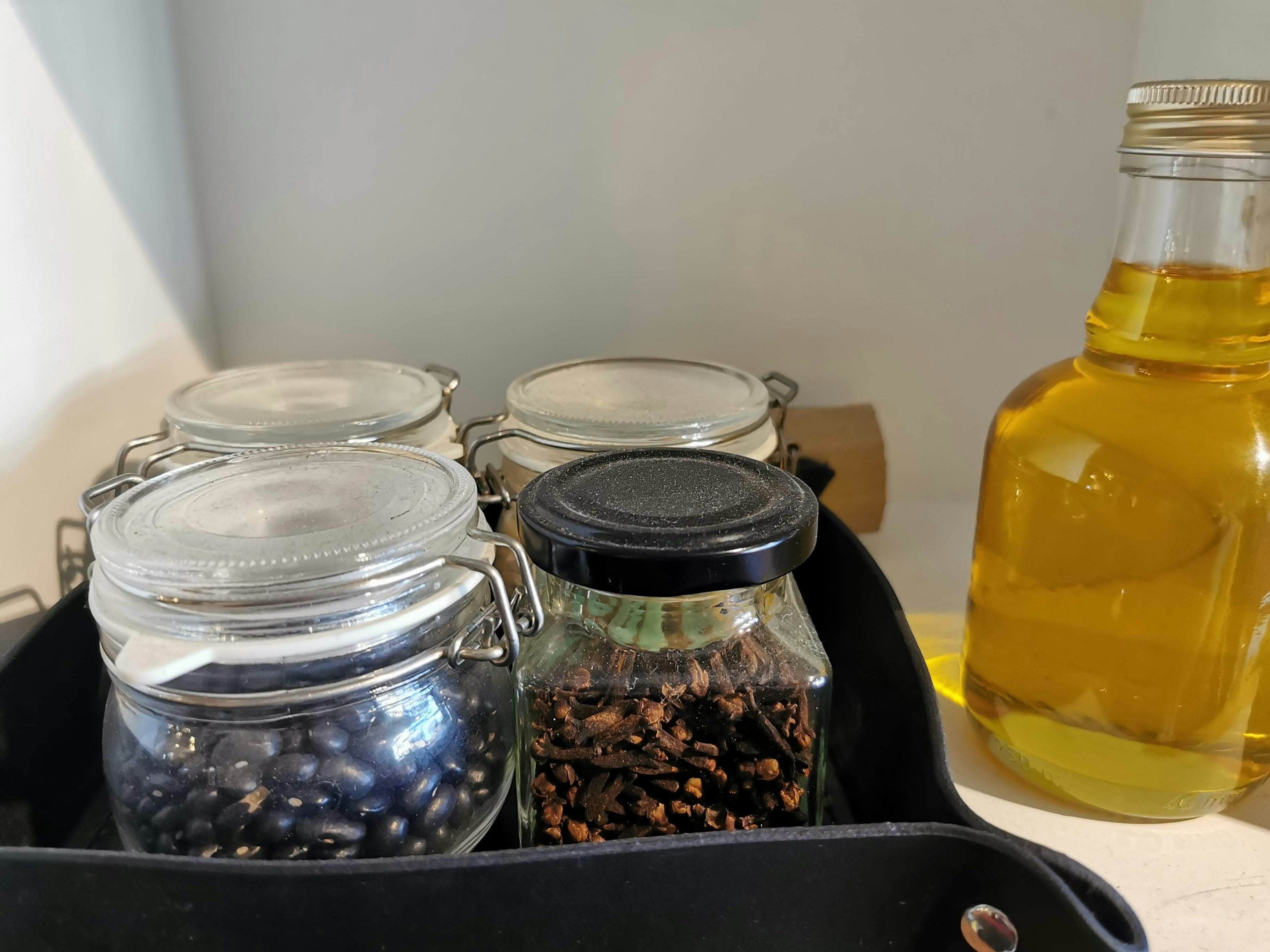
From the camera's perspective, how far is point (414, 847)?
0.34 meters

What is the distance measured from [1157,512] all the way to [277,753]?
1.15ft

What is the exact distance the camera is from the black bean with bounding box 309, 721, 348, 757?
33cm

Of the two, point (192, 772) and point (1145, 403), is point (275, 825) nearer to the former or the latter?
point (192, 772)

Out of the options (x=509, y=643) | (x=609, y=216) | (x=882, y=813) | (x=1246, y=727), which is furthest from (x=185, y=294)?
(x=1246, y=727)

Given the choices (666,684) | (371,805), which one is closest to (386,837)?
(371,805)

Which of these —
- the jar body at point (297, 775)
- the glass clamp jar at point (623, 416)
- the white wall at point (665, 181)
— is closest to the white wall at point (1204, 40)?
the white wall at point (665, 181)

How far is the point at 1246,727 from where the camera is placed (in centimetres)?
39

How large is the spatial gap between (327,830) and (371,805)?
0.7 inches

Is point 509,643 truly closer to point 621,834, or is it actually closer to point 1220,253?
point 621,834

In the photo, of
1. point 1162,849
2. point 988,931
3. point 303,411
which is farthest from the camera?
point 303,411

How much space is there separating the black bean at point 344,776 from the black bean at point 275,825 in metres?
0.02

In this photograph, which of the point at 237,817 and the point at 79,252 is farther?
the point at 79,252

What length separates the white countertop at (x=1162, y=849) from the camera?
353mm

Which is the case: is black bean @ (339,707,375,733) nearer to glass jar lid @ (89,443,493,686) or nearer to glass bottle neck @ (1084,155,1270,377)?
glass jar lid @ (89,443,493,686)
